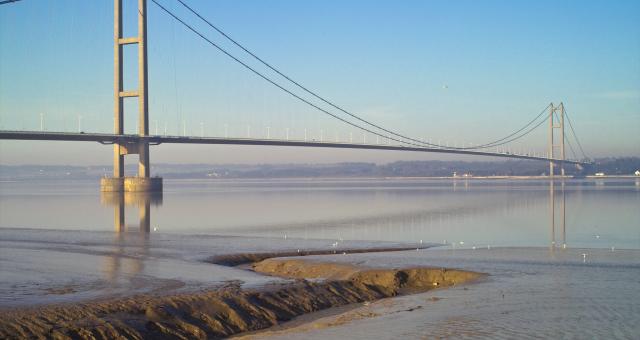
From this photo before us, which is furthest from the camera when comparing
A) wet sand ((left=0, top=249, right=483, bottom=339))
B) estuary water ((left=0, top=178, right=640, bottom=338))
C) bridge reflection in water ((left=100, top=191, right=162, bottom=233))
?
bridge reflection in water ((left=100, top=191, right=162, bottom=233))

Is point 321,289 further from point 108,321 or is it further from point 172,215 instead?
point 172,215

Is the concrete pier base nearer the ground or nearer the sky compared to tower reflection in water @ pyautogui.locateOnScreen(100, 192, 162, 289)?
nearer the sky

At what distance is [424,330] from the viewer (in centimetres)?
796

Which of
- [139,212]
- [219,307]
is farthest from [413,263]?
[139,212]

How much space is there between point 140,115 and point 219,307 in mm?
52717

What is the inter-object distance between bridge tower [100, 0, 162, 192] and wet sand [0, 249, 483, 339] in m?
48.4

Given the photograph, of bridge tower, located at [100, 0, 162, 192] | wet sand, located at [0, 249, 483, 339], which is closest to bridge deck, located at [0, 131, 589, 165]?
bridge tower, located at [100, 0, 162, 192]

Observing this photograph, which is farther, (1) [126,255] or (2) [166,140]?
(2) [166,140]

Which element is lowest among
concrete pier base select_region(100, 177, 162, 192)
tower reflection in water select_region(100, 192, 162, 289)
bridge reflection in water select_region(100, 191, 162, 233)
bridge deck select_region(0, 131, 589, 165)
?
bridge reflection in water select_region(100, 191, 162, 233)

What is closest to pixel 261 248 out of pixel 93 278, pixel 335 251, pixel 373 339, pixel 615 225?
pixel 335 251

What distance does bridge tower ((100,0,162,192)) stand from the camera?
5875cm

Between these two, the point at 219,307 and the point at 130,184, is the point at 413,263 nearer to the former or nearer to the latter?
the point at 219,307

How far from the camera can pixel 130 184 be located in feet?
195

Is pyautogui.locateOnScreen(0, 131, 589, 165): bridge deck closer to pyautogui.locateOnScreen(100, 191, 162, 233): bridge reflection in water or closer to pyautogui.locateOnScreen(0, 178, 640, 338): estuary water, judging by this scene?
pyautogui.locateOnScreen(100, 191, 162, 233): bridge reflection in water
